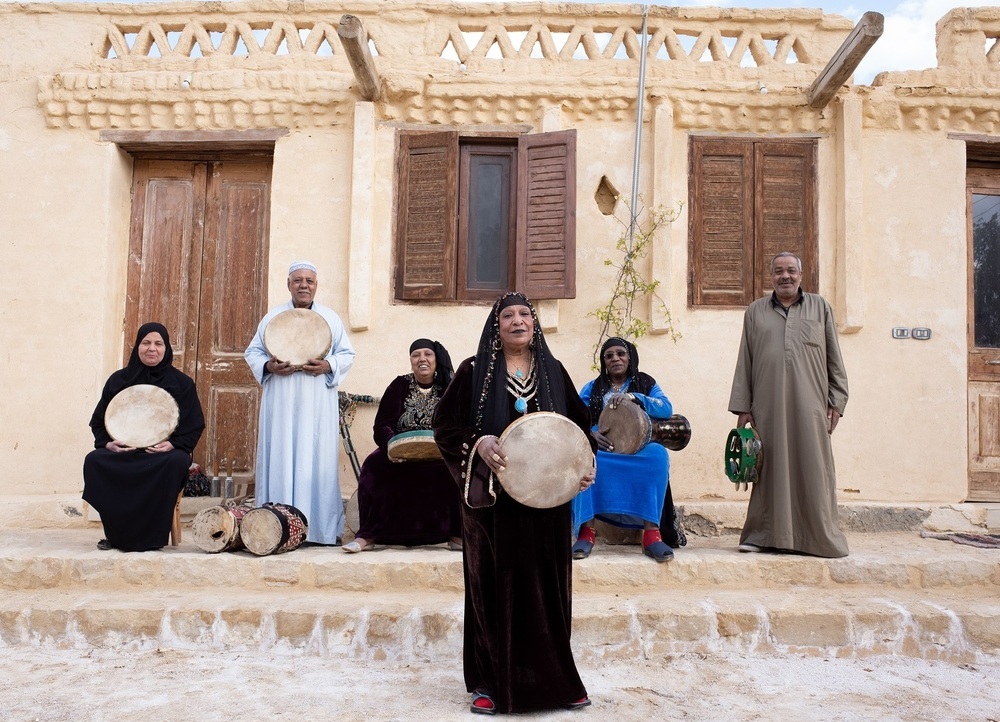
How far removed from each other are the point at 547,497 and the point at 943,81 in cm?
542

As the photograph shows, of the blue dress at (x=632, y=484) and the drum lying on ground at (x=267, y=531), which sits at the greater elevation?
the blue dress at (x=632, y=484)

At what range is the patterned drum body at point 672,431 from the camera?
504cm

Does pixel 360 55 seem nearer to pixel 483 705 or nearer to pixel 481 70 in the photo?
pixel 481 70

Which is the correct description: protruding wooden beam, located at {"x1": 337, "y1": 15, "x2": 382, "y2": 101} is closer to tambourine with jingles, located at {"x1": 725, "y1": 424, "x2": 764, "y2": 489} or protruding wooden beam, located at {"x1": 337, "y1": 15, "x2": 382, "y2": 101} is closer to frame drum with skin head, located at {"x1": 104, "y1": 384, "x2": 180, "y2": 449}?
frame drum with skin head, located at {"x1": 104, "y1": 384, "x2": 180, "y2": 449}

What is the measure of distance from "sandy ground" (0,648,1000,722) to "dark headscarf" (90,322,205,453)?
57.1 inches

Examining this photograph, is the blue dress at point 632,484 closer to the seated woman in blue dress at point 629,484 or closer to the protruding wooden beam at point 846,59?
the seated woman in blue dress at point 629,484

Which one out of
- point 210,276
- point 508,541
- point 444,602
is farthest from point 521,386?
point 210,276

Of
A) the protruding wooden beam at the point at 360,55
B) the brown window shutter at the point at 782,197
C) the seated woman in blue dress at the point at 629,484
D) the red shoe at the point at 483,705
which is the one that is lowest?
the red shoe at the point at 483,705

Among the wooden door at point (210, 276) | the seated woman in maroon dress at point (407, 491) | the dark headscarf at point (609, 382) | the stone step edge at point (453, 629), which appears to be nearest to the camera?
the stone step edge at point (453, 629)

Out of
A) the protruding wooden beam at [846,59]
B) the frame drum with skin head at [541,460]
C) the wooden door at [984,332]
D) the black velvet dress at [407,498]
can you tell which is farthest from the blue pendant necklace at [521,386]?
the wooden door at [984,332]

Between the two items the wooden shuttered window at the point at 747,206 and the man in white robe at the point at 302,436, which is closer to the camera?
the man in white robe at the point at 302,436

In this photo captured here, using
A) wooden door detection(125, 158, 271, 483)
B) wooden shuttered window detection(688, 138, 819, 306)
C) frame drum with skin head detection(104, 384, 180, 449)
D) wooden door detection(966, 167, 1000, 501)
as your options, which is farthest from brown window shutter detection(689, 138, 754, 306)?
frame drum with skin head detection(104, 384, 180, 449)

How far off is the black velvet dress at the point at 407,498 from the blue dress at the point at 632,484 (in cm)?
80

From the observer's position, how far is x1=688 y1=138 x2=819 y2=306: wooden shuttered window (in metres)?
6.59
